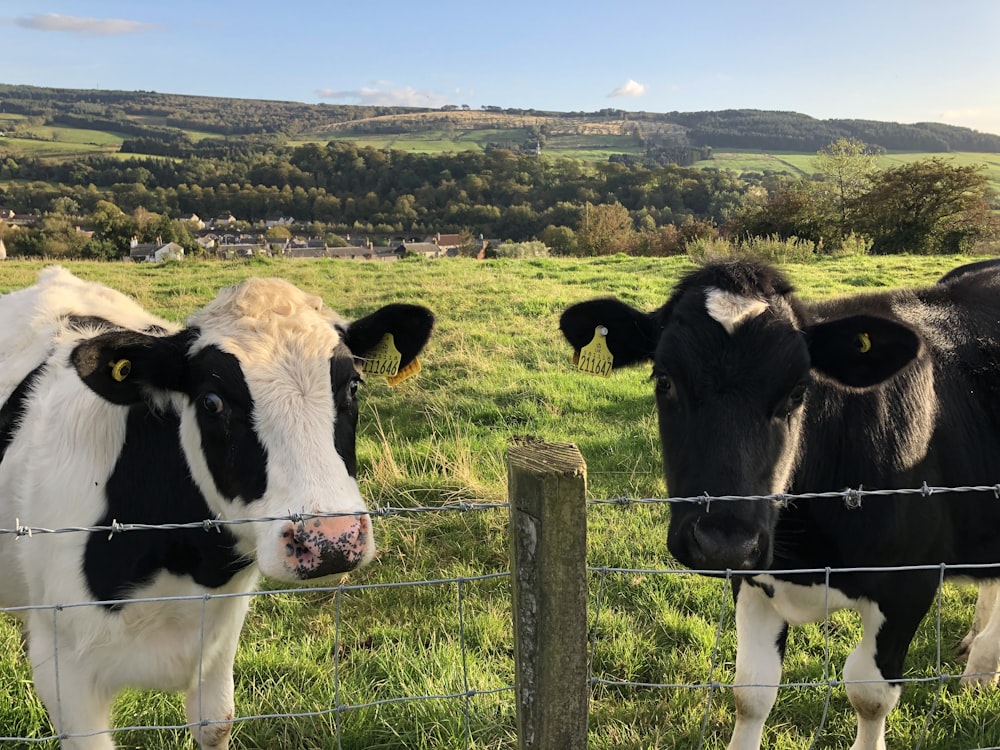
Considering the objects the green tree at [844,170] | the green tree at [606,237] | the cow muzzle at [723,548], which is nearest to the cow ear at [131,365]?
the cow muzzle at [723,548]

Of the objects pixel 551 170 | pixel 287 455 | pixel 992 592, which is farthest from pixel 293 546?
pixel 551 170

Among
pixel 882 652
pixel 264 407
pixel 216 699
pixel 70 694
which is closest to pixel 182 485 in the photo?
pixel 264 407

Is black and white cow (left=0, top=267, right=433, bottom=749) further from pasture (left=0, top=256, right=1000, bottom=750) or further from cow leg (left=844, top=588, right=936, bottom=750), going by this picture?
cow leg (left=844, top=588, right=936, bottom=750)

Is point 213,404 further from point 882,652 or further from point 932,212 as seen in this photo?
point 932,212

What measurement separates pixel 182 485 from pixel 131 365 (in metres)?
0.51

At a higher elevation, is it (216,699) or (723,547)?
(723,547)

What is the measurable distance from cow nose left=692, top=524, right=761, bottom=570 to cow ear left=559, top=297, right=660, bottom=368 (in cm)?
122

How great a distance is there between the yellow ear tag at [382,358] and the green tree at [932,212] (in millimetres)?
28073

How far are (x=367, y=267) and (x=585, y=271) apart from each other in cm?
567

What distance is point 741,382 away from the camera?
2541 millimetres

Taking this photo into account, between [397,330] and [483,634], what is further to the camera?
[483,634]

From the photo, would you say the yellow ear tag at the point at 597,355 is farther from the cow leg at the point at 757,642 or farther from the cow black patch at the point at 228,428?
the cow black patch at the point at 228,428

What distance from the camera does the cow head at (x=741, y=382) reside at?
7.48 feet

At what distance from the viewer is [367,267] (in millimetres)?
17469
